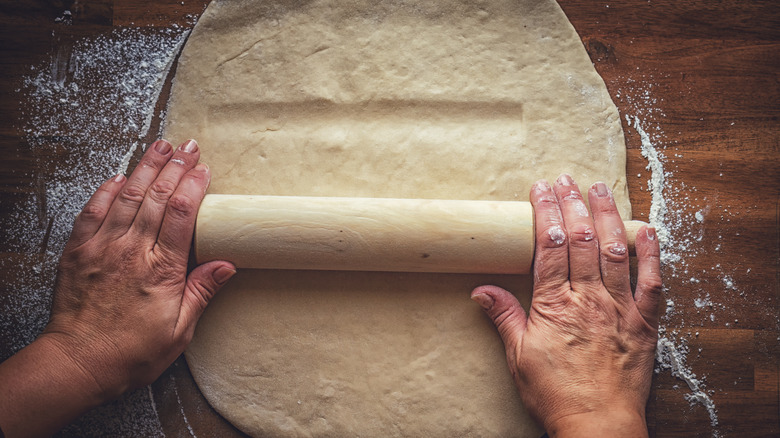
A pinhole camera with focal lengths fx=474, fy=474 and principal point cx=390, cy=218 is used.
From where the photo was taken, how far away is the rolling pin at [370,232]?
1.55m

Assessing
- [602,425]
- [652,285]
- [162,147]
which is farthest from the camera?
[162,147]

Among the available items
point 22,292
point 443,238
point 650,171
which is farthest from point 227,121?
point 650,171

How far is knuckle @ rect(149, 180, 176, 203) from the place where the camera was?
64.5 inches

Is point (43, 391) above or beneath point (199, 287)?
beneath

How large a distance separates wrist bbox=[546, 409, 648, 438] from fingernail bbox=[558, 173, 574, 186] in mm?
767

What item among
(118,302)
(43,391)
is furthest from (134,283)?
(43,391)

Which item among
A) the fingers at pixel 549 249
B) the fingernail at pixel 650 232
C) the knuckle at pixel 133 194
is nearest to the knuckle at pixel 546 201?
the fingers at pixel 549 249

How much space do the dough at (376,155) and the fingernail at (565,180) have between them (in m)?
0.06

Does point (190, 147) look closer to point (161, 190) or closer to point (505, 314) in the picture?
point (161, 190)

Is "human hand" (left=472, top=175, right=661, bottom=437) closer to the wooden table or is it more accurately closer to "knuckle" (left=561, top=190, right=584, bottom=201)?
"knuckle" (left=561, top=190, right=584, bottom=201)

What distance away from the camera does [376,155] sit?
1.75 meters

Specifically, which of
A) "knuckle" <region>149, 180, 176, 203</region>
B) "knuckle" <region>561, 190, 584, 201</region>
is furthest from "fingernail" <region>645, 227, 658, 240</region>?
"knuckle" <region>149, 180, 176, 203</region>

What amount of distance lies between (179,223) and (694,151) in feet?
6.39

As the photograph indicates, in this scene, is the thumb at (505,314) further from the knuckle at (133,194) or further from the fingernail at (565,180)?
the knuckle at (133,194)
